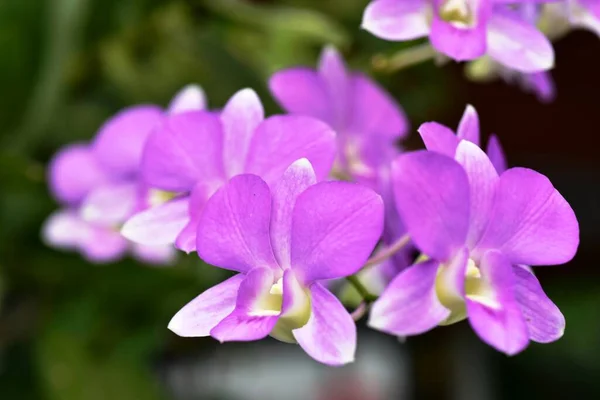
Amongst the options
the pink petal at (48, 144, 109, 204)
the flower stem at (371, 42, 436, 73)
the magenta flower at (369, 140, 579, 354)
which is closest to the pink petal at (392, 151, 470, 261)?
the magenta flower at (369, 140, 579, 354)

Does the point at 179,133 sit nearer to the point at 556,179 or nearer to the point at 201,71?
the point at 201,71

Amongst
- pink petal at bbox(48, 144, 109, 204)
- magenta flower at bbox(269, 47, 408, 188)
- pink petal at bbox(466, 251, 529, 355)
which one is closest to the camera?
pink petal at bbox(466, 251, 529, 355)

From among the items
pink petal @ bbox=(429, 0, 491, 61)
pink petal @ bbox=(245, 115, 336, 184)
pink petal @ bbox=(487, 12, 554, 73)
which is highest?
pink petal @ bbox=(429, 0, 491, 61)

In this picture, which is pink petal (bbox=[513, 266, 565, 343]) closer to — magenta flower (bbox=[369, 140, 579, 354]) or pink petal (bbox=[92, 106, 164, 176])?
magenta flower (bbox=[369, 140, 579, 354])

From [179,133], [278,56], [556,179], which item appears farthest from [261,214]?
[556,179]

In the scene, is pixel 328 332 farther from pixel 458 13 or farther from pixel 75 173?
pixel 75 173

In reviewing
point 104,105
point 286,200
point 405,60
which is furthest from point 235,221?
point 104,105

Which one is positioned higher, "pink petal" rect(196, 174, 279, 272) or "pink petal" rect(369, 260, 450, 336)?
"pink petal" rect(196, 174, 279, 272)

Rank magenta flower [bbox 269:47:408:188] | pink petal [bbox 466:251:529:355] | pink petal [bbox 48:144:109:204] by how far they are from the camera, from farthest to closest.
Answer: pink petal [bbox 48:144:109:204] → magenta flower [bbox 269:47:408:188] → pink petal [bbox 466:251:529:355]
